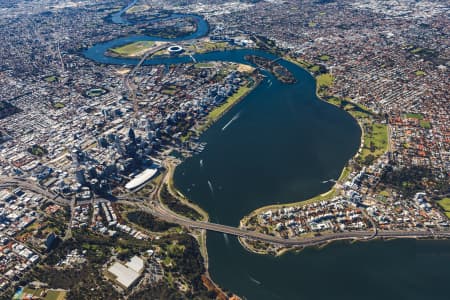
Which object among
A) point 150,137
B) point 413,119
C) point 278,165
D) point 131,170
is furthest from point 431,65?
point 131,170

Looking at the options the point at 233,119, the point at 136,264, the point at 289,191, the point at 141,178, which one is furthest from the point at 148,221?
the point at 233,119


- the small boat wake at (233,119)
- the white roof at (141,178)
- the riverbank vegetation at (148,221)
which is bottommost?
the riverbank vegetation at (148,221)

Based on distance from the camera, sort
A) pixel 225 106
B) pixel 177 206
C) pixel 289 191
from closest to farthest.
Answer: pixel 177 206 < pixel 289 191 < pixel 225 106

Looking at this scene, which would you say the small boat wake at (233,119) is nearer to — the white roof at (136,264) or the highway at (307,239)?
the highway at (307,239)

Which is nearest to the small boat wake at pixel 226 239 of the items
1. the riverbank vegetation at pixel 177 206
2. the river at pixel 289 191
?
the river at pixel 289 191

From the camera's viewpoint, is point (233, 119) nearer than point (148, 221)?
No

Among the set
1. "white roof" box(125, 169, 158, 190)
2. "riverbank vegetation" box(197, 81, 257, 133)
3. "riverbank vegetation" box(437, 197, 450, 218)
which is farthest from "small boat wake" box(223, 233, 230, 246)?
"riverbank vegetation" box(437, 197, 450, 218)

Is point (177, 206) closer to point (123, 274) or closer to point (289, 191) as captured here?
point (123, 274)

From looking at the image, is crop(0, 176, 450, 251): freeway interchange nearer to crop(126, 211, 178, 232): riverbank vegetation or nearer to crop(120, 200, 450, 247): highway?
crop(120, 200, 450, 247): highway
